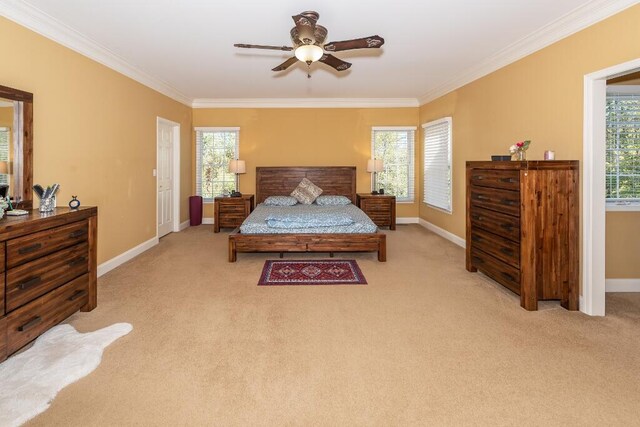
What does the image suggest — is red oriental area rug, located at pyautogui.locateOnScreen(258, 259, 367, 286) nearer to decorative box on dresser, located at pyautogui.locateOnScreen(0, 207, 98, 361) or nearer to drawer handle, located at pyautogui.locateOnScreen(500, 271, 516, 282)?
drawer handle, located at pyautogui.locateOnScreen(500, 271, 516, 282)

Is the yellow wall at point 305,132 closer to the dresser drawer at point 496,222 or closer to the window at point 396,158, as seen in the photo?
the window at point 396,158

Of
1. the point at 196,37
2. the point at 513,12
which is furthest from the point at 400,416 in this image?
the point at 196,37

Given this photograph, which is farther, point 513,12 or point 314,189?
point 314,189

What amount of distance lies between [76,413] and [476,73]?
229 inches

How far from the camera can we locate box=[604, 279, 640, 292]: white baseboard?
12.6 ft

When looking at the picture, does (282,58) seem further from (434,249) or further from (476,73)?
(434,249)

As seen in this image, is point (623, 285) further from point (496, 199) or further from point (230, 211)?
point (230, 211)

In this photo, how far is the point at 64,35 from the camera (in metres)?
3.80

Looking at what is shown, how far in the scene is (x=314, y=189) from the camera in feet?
24.3

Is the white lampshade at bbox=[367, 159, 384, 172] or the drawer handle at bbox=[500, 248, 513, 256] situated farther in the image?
the white lampshade at bbox=[367, 159, 384, 172]

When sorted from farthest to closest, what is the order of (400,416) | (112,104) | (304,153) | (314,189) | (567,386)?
(304,153), (314,189), (112,104), (567,386), (400,416)

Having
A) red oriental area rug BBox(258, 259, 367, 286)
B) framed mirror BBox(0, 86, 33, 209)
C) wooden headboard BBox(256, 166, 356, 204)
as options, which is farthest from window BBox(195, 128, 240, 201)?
framed mirror BBox(0, 86, 33, 209)

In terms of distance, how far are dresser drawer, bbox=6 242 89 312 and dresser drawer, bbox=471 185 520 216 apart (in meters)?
3.91

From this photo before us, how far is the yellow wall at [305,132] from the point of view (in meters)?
7.93
